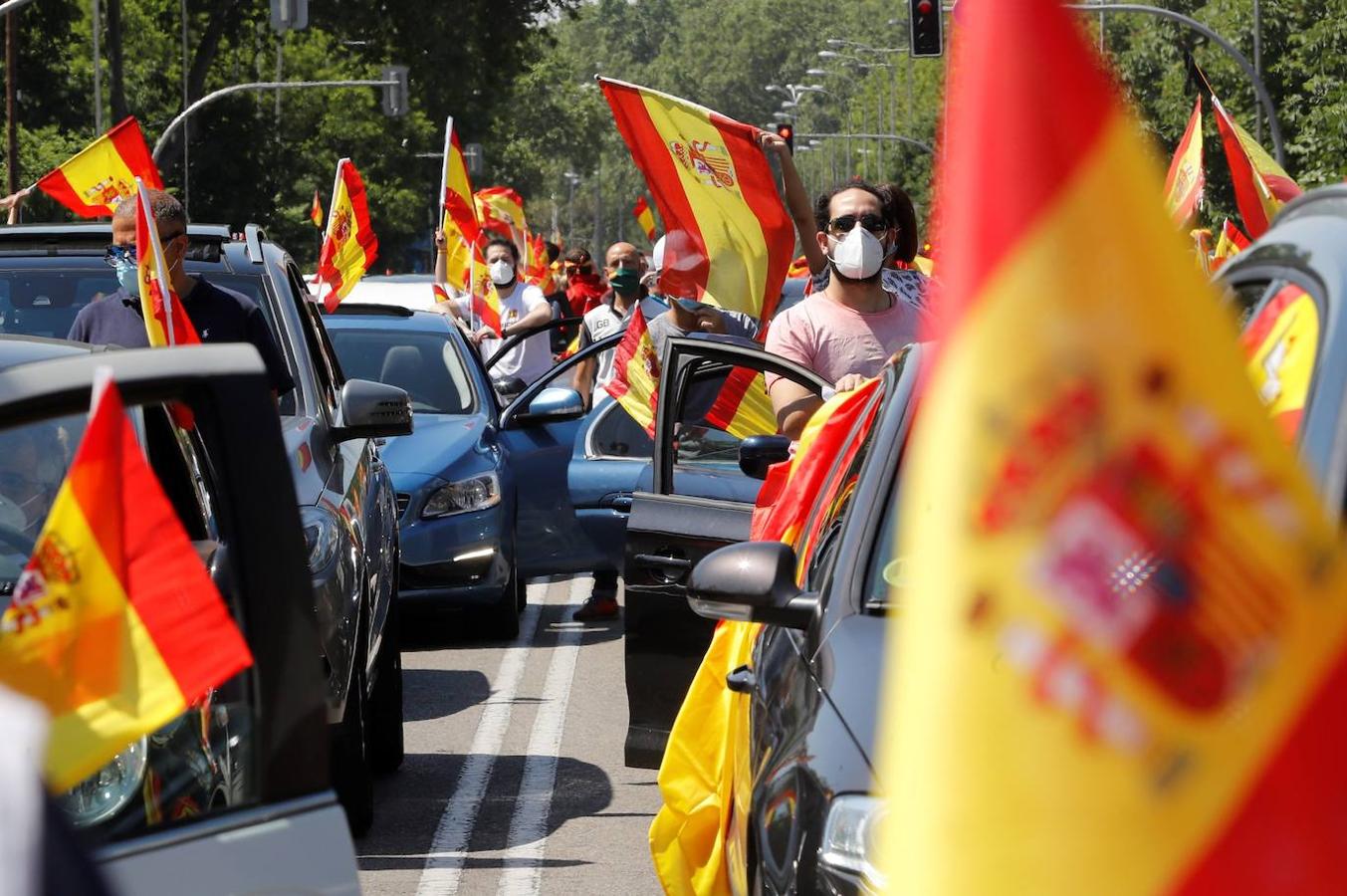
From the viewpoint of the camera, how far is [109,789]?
3.27 meters

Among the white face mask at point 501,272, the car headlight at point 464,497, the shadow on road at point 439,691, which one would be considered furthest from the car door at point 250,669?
the white face mask at point 501,272

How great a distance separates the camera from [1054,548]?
152 cm

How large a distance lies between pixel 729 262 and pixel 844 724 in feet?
19.2

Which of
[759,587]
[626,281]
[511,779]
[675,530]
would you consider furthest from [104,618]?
[626,281]

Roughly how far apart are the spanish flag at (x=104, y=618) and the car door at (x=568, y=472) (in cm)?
766

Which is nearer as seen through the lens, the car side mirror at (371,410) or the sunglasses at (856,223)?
the sunglasses at (856,223)

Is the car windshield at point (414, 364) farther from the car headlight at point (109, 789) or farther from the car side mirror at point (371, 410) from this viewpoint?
the car headlight at point (109, 789)

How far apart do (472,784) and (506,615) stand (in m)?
3.39

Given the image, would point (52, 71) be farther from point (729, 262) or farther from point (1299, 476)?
point (1299, 476)

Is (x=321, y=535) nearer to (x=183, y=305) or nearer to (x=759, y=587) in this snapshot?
(x=183, y=305)

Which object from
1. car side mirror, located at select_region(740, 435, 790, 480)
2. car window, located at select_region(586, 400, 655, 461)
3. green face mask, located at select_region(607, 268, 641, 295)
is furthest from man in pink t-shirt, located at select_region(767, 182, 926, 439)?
green face mask, located at select_region(607, 268, 641, 295)

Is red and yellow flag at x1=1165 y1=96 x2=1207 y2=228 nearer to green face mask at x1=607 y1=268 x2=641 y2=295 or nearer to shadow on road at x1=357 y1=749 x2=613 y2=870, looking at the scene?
green face mask at x1=607 y1=268 x2=641 y2=295

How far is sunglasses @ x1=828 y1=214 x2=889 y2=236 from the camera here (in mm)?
6996

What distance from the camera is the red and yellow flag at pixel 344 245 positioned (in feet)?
Result: 57.3
